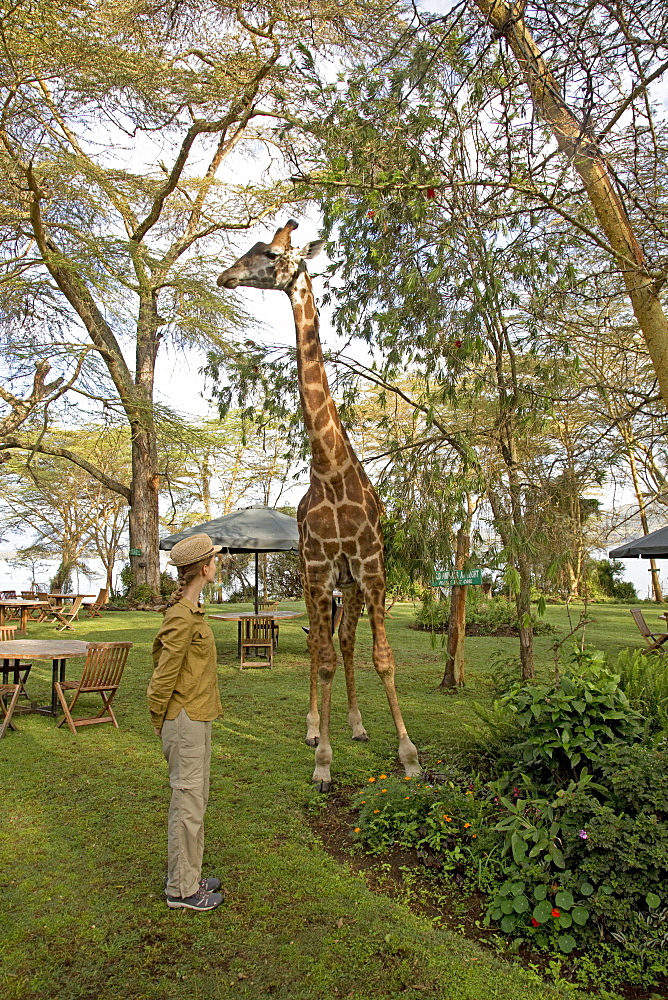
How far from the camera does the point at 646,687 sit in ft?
15.7

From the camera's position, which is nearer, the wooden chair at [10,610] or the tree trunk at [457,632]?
the tree trunk at [457,632]

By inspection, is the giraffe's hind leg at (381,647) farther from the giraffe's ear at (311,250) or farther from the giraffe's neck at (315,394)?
the giraffe's ear at (311,250)

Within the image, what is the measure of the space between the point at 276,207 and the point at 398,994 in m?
19.4

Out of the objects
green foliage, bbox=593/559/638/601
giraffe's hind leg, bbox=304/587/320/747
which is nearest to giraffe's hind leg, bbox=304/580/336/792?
giraffe's hind leg, bbox=304/587/320/747

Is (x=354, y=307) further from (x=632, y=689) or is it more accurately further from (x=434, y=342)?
(x=632, y=689)

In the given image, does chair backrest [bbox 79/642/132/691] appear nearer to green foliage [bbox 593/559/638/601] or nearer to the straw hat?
the straw hat

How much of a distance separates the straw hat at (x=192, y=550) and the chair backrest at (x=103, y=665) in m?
3.87

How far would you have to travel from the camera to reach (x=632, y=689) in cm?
471

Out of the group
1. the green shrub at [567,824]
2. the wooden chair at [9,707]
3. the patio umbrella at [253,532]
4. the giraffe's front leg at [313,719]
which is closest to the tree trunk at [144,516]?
the patio umbrella at [253,532]

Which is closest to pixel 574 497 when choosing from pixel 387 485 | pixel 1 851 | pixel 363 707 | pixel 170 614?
pixel 387 485

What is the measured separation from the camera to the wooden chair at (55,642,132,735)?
7215 mm

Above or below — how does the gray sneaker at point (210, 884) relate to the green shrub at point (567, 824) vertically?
below

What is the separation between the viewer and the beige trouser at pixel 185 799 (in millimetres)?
3607

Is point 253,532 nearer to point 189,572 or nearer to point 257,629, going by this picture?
point 257,629
